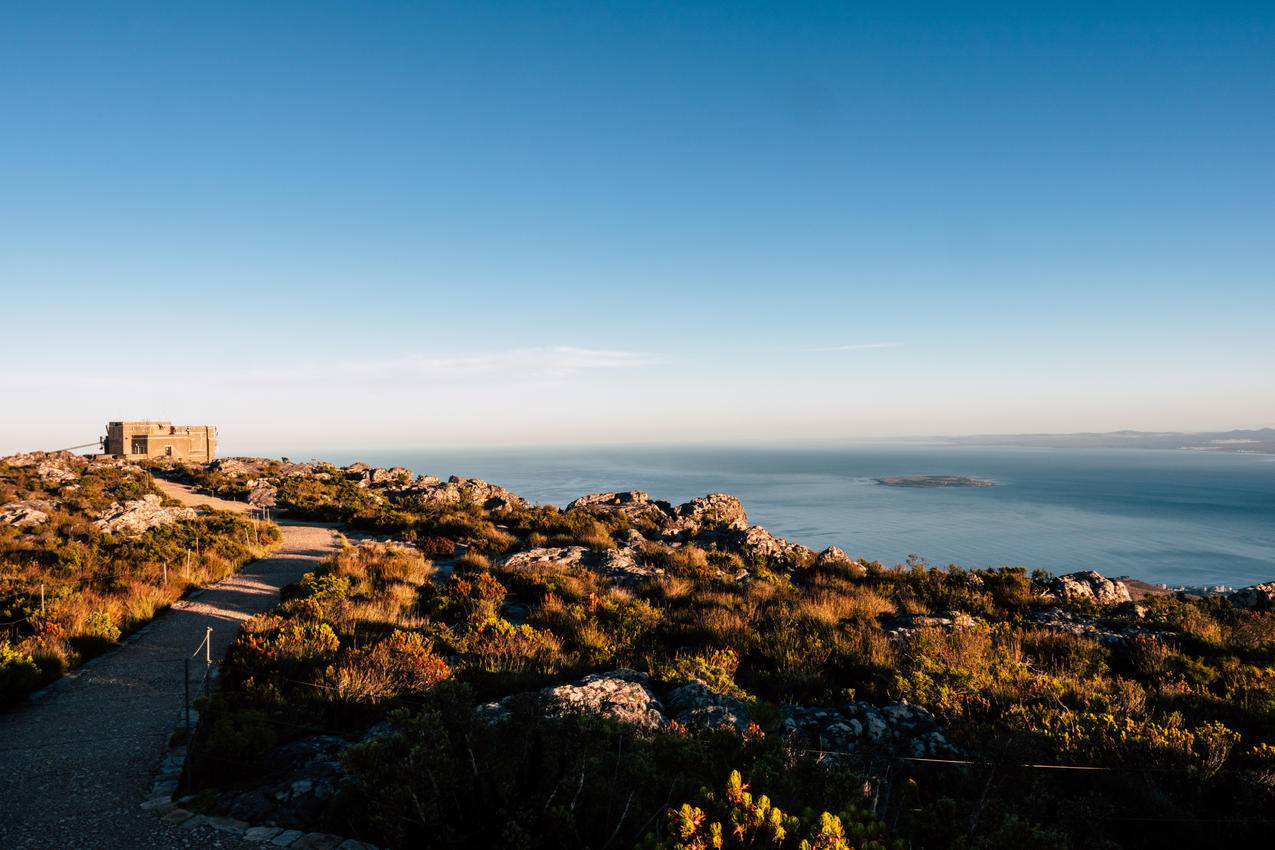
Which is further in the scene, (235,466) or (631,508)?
(235,466)

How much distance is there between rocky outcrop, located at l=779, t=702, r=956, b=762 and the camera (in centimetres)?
594

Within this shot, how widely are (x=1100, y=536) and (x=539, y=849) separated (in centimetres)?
6444

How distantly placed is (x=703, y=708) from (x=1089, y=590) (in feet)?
41.7

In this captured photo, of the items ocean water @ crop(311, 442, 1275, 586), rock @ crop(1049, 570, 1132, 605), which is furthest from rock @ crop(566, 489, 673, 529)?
ocean water @ crop(311, 442, 1275, 586)

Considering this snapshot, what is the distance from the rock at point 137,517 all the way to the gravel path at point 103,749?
367 inches

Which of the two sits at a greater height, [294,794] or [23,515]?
[23,515]

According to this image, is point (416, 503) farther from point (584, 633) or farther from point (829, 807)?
point (829, 807)

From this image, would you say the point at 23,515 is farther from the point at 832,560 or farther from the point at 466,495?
the point at 832,560

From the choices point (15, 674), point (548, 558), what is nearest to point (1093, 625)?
point (548, 558)

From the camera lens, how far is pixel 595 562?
15547 mm

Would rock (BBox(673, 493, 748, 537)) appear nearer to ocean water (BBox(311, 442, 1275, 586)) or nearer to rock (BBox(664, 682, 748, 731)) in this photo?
rock (BBox(664, 682, 748, 731))

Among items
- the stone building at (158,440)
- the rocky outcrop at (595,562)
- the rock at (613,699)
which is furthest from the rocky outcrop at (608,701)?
the stone building at (158,440)

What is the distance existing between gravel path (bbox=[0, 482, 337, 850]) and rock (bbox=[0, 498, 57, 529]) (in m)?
11.7

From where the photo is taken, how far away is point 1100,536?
50969mm
